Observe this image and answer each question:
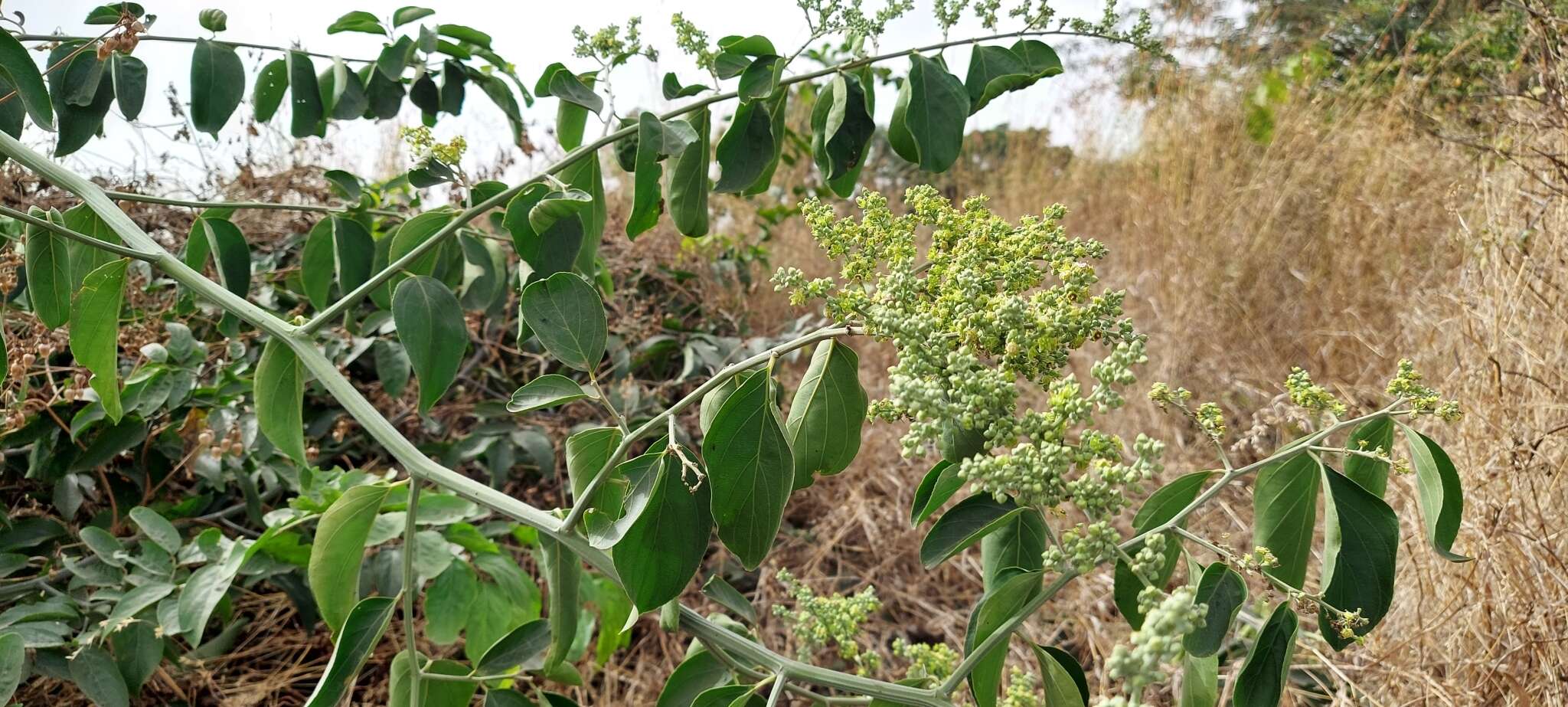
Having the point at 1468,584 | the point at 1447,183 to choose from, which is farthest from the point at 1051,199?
the point at 1468,584

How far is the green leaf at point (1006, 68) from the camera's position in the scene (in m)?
0.72

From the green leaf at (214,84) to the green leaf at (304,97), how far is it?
0.05 meters

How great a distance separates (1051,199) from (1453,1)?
272cm

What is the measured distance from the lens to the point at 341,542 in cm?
72

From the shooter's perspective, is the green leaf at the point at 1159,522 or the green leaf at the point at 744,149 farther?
the green leaf at the point at 744,149

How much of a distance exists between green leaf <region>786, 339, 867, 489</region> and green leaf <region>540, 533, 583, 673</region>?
0.18 meters

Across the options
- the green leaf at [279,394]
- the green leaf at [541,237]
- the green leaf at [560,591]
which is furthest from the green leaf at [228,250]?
the green leaf at [560,591]

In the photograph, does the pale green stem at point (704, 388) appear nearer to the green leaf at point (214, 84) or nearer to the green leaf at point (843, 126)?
the green leaf at point (843, 126)

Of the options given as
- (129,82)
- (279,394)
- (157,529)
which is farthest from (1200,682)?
(157,529)

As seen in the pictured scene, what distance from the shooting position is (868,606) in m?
0.95

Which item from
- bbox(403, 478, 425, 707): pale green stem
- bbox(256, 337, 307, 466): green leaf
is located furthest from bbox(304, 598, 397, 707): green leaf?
bbox(256, 337, 307, 466): green leaf

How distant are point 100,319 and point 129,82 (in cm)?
31

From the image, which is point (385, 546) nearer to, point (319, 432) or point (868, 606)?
point (319, 432)

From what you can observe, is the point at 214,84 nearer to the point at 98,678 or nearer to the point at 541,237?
the point at 541,237
